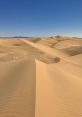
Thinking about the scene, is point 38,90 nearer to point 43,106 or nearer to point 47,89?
point 47,89

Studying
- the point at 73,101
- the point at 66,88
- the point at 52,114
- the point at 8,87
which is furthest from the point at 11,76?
the point at 52,114

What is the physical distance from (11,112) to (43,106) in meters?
0.90

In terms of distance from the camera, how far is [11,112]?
19.2 feet

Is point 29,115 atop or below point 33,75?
below

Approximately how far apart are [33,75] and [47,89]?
1563mm

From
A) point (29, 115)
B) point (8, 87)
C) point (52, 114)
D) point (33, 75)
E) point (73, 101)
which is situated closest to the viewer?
point (29, 115)

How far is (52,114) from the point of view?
593 cm

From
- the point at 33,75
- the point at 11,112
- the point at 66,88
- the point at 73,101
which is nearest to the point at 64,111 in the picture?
the point at 73,101

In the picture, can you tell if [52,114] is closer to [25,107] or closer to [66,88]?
[25,107]

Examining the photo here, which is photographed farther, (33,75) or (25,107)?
(33,75)

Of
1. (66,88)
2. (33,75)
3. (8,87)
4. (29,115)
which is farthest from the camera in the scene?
(33,75)

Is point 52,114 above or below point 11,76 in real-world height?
below

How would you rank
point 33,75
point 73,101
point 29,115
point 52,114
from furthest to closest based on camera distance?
point 33,75 < point 73,101 < point 52,114 < point 29,115

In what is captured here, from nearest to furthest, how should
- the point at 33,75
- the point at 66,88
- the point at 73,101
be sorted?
the point at 73,101
the point at 66,88
the point at 33,75
